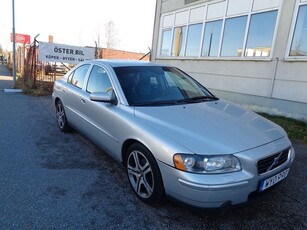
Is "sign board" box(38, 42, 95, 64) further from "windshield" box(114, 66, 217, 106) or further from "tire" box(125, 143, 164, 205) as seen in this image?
"tire" box(125, 143, 164, 205)

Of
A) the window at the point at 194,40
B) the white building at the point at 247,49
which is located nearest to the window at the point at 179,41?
the white building at the point at 247,49

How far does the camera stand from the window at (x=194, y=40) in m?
9.84

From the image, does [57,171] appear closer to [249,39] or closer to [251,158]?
[251,158]

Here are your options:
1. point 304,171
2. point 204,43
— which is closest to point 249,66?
point 204,43

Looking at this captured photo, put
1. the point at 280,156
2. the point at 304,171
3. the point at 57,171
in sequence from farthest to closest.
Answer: the point at 304,171
the point at 57,171
the point at 280,156

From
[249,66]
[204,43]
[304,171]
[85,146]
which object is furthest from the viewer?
[204,43]

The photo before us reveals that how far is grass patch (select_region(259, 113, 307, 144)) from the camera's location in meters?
5.23

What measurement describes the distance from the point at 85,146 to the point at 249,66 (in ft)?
18.9

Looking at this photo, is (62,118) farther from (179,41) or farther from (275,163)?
(179,41)

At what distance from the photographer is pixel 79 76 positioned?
4469 mm

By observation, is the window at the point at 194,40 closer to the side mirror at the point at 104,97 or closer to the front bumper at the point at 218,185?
the side mirror at the point at 104,97

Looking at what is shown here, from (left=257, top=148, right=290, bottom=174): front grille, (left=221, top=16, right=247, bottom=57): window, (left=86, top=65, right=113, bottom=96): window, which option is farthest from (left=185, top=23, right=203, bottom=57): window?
(left=257, top=148, right=290, bottom=174): front grille

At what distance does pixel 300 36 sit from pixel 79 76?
583cm

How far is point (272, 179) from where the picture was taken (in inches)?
93.2
